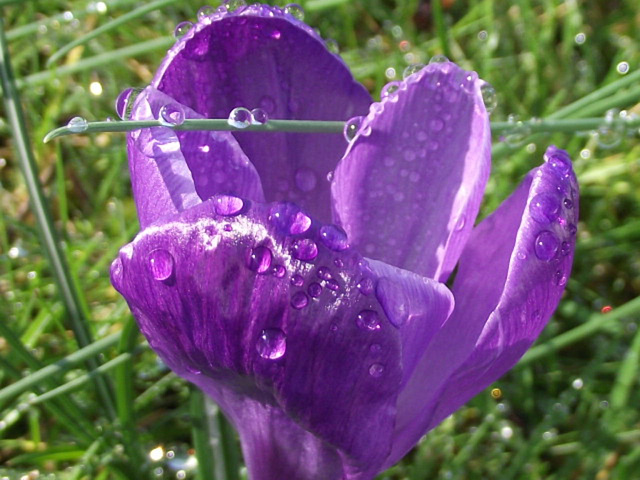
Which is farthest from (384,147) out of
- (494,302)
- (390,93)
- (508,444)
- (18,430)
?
(18,430)

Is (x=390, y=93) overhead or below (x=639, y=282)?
overhead

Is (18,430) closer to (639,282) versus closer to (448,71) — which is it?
(448,71)

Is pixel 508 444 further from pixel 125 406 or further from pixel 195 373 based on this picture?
pixel 195 373

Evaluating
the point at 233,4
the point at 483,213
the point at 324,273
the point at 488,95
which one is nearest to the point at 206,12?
the point at 233,4

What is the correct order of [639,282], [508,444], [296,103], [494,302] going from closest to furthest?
1. [494,302]
2. [296,103]
3. [508,444]
4. [639,282]

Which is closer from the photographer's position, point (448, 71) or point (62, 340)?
point (448, 71)

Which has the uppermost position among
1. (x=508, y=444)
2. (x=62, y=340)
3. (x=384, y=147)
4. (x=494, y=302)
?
(x=384, y=147)

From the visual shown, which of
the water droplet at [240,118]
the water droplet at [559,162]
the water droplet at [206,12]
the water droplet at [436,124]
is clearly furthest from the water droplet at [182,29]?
the water droplet at [559,162]

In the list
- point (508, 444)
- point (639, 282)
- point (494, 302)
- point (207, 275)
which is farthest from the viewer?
point (639, 282)
